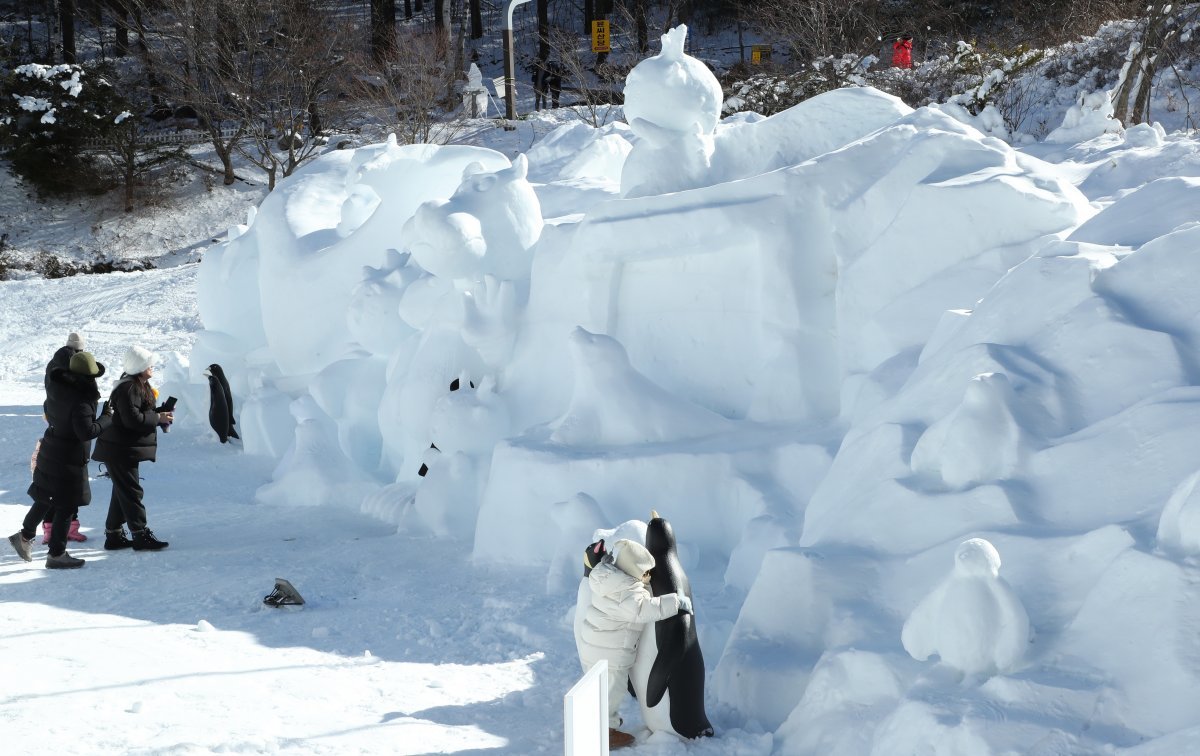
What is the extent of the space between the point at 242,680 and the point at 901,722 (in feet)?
9.19

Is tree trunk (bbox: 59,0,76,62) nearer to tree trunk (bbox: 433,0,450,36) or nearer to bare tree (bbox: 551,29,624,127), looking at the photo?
tree trunk (bbox: 433,0,450,36)

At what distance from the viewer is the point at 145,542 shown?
7.20 m

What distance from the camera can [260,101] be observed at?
23.4m

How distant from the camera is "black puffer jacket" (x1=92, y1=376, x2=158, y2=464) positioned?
22.9 ft

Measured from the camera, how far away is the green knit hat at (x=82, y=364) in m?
6.60

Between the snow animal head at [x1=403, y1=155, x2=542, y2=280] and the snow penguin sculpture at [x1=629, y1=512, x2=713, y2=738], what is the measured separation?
4535mm

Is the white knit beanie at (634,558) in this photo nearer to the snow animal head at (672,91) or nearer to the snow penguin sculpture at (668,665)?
the snow penguin sculpture at (668,665)

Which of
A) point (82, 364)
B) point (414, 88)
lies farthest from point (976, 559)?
point (414, 88)

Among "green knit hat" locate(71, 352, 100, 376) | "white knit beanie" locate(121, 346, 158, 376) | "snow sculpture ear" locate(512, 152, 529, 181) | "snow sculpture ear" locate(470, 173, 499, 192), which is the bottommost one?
"white knit beanie" locate(121, 346, 158, 376)

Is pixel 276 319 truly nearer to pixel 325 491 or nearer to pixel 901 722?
pixel 325 491

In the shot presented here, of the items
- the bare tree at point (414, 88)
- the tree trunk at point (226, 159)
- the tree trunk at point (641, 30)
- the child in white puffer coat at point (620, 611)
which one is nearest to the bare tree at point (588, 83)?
the tree trunk at point (641, 30)

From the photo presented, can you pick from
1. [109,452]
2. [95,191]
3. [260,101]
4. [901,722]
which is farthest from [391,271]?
[95,191]

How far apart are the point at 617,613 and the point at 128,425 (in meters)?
3.97

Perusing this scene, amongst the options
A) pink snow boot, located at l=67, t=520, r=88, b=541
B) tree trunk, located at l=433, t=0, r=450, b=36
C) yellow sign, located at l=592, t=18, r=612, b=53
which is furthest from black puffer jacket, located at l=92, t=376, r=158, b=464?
tree trunk, located at l=433, t=0, r=450, b=36
